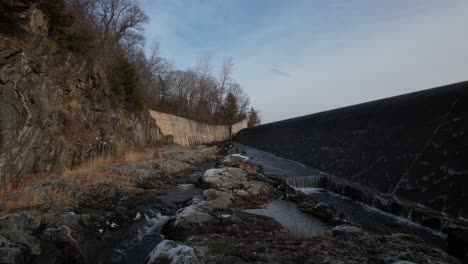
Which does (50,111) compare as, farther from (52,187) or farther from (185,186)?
(185,186)

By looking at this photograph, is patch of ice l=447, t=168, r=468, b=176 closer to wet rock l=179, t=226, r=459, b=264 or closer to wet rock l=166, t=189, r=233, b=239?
wet rock l=179, t=226, r=459, b=264

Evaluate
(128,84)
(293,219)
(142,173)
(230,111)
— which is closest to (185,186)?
(142,173)

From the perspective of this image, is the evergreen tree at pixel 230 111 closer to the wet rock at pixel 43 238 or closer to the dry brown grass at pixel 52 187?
the dry brown grass at pixel 52 187

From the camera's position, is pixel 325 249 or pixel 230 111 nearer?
pixel 325 249

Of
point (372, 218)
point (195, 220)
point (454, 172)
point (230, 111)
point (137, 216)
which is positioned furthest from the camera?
point (230, 111)

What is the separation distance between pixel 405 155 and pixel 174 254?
9888 mm

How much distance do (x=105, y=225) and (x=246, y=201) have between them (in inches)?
186

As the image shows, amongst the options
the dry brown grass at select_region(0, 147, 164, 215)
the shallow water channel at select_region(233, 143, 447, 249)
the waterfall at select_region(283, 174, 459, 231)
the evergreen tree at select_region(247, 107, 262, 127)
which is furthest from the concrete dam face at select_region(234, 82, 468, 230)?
the evergreen tree at select_region(247, 107, 262, 127)

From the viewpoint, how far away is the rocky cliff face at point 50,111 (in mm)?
9305

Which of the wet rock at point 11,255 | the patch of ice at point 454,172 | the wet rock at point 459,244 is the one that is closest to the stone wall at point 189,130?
the wet rock at point 11,255

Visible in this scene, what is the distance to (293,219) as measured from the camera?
877 centimetres

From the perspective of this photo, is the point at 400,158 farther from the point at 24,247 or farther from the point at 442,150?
the point at 24,247

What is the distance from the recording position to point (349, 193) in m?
11.4

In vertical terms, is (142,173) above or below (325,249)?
above
